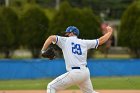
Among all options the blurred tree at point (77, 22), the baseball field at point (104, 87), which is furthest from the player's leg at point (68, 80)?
the blurred tree at point (77, 22)

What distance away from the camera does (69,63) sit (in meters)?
11.0

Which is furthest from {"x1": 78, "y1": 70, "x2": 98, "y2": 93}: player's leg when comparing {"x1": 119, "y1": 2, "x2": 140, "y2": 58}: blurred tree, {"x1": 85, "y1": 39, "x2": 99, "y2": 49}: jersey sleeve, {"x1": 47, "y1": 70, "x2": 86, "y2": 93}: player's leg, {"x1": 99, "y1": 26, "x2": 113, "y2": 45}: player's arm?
{"x1": 119, "y1": 2, "x2": 140, "y2": 58}: blurred tree

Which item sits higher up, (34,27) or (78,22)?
(78,22)

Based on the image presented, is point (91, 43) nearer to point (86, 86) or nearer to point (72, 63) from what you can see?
point (72, 63)

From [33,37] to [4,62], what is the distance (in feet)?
39.5

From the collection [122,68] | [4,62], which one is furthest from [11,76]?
[122,68]

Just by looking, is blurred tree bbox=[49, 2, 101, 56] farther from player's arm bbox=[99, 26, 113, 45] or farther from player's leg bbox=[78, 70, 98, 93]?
player's leg bbox=[78, 70, 98, 93]

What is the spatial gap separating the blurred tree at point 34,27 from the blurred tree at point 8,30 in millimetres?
606

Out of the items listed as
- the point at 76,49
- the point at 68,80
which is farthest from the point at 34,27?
the point at 68,80

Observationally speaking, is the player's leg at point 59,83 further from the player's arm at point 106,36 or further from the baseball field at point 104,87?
the baseball field at point 104,87

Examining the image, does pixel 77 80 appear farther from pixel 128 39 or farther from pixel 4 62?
pixel 128 39

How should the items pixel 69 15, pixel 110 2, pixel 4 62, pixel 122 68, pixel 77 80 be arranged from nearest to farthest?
1. pixel 77 80
2. pixel 4 62
3. pixel 122 68
4. pixel 69 15
5. pixel 110 2

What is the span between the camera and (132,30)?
117ft

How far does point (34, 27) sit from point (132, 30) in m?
7.20
